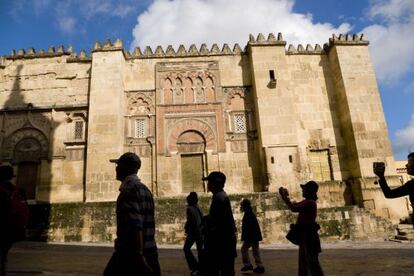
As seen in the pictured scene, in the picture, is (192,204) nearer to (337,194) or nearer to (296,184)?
(296,184)

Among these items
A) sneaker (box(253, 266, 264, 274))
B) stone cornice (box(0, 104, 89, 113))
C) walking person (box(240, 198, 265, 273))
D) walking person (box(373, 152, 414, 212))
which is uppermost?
stone cornice (box(0, 104, 89, 113))

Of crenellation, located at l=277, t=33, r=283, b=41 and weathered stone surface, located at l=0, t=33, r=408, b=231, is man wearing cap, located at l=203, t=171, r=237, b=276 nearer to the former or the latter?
weathered stone surface, located at l=0, t=33, r=408, b=231

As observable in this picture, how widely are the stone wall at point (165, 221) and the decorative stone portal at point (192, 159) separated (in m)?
4.04

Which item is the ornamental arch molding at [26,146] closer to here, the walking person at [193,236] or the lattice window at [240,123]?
the lattice window at [240,123]

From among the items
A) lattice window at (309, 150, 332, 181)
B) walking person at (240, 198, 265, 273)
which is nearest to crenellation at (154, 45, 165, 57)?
lattice window at (309, 150, 332, 181)

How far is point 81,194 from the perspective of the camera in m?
13.9

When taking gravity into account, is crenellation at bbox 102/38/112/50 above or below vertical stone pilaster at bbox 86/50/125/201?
above

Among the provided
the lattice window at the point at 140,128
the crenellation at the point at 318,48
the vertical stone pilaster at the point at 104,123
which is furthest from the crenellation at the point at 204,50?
the crenellation at the point at 318,48

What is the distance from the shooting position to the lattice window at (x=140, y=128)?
15.1 metres

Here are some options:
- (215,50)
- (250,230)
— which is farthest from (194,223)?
(215,50)

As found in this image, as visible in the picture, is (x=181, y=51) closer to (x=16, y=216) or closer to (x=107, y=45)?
(x=107, y=45)

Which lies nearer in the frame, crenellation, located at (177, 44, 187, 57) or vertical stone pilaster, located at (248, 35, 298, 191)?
vertical stone pilaster, located at (248, 35, 298, 191)

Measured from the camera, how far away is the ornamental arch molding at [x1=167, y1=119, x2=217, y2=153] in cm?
1484

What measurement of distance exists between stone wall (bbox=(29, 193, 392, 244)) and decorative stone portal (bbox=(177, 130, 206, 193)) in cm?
404
